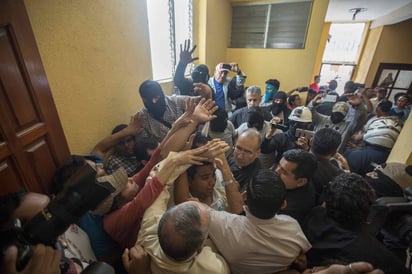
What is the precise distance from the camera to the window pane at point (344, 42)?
7.12 meters

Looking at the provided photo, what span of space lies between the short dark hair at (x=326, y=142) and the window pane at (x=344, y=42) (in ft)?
26.8

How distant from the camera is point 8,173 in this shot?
0.91m

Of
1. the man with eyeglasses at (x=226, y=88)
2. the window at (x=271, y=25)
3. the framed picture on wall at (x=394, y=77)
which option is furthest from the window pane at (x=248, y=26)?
the framed picture on wall at (x=394, y=77)

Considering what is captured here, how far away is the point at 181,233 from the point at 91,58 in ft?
5.45

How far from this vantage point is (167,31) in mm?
2814

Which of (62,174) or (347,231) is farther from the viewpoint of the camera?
(62,174)

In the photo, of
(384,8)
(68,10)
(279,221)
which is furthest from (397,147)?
(384,8)

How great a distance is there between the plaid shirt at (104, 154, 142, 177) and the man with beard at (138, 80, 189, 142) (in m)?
0.26

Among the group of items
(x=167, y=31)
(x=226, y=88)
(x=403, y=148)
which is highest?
(x=167, y=31)

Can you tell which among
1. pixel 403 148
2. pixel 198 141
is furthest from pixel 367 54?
pixel 198 141

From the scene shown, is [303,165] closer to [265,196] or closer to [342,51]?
[265,196]

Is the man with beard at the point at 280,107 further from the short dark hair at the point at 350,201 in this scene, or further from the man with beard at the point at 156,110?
the short dark hair at the point at 350,201

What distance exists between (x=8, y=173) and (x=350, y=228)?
1.76m

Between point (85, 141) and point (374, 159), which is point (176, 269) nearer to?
point (85, 141)
